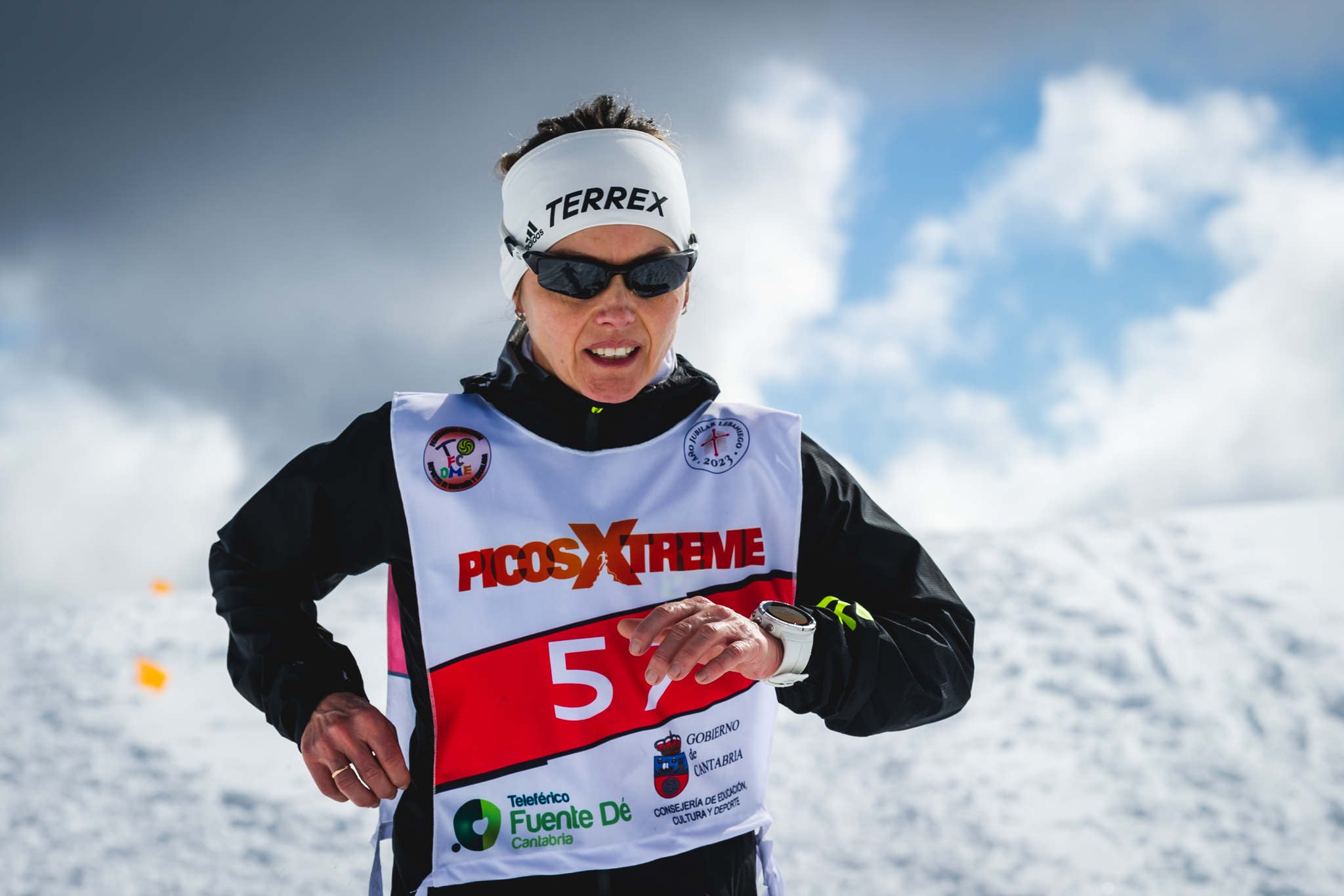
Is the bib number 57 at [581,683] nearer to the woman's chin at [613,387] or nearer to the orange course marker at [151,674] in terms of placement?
the woman's chin at [613,387]

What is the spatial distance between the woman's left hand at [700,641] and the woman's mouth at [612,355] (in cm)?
63

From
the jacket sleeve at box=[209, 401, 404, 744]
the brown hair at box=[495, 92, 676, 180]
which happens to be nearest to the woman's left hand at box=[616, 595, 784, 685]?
the jacket sleeve at box=[209, 401, 404, 744]

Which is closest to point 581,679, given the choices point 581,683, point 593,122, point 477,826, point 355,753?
point 581,683

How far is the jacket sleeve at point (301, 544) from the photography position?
236 cm

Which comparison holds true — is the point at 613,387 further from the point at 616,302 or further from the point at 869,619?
the point at 869,619

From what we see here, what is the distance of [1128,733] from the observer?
759 cm

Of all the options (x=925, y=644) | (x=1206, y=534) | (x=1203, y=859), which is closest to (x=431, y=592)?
(x=925, y=644)

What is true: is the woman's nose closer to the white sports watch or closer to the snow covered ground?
the white sports watch

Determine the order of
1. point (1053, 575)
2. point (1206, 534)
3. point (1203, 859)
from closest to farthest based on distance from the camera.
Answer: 1. point (1203, 859)
2. point (1053, 575)
3. point (1206, 534)

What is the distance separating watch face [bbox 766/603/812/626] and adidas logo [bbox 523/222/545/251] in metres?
1.05

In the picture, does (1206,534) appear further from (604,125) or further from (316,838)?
(604,125)

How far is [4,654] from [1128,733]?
9056 millimetres

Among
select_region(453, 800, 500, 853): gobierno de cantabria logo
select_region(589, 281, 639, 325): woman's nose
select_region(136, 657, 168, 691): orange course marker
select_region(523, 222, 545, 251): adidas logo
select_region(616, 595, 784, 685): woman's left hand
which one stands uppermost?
select_region(136, 657, 168, 691): orange course marker

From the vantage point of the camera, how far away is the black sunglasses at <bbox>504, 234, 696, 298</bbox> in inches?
90.8
